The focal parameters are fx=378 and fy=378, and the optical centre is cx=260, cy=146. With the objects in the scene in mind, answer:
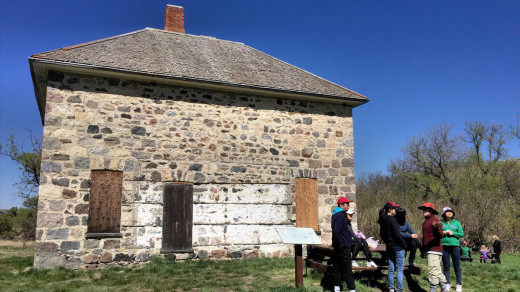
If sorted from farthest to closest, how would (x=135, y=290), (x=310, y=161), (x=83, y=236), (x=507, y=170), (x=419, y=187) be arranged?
(x=419, y=187) → (x=507, y=170) → (x=310, y=161) → (x=83, y=236) → (x=135, y=290)

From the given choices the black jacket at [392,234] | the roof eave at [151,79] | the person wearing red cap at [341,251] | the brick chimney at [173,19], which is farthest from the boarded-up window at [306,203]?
the brick chimney at [173,19]

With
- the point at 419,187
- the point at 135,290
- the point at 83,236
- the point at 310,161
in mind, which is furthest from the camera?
the point at 419,187

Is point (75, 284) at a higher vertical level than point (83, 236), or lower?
lower

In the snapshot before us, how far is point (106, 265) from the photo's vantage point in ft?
30.0

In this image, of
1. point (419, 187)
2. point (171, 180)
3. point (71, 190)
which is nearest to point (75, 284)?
point (71, 190)

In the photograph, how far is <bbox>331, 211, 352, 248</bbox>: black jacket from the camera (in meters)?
6.37

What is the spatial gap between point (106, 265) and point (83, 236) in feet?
2.92

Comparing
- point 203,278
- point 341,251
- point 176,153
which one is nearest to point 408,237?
point 341,251

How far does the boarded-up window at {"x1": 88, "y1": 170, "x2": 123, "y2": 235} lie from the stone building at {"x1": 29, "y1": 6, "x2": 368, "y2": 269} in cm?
2

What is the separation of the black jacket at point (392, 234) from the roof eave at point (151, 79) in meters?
5.47

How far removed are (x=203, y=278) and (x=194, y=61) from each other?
6466mm

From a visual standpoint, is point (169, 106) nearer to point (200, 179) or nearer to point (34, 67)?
point (200, 179)

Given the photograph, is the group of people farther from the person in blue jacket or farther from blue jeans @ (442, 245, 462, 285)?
the person in blue jacket

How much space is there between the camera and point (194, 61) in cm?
1148
